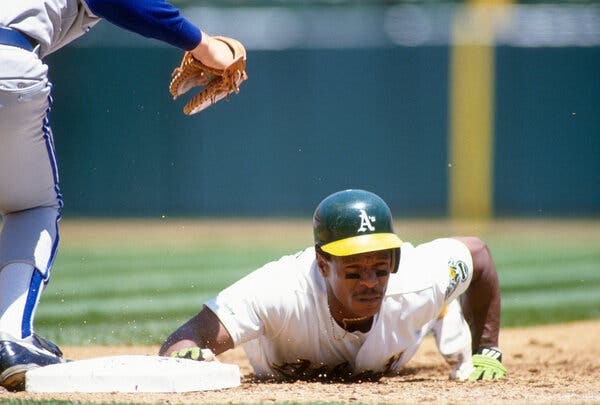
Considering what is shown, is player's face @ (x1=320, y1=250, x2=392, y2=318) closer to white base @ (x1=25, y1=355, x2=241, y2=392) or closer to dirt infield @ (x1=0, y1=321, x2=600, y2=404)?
dirt infield @ (x1=0, y1=321, x2=600, y2=404)

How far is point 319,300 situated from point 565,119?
35.0 ft

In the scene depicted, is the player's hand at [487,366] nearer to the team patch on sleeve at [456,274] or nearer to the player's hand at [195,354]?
the team patch on sleeve at [456,274]

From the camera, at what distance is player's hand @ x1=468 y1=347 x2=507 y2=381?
13.8 feet

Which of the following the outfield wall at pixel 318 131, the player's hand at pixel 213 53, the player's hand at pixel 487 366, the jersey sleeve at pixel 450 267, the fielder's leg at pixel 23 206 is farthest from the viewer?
the outfield wall at pixel 318 131

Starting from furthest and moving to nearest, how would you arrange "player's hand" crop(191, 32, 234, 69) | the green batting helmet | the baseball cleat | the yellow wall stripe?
the yellow wall stripe
the green batting helmet
"player's hand" crop(191, 32, 234, 69)
the baseball cleat

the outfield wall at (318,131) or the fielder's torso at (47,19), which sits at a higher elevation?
the fielder's torso at (47,19)

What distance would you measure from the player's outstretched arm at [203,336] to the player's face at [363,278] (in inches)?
16.9

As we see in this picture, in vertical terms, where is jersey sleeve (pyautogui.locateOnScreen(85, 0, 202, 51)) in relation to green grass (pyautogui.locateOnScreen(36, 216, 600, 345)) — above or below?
above

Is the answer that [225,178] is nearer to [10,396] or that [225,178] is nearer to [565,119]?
[565,119]

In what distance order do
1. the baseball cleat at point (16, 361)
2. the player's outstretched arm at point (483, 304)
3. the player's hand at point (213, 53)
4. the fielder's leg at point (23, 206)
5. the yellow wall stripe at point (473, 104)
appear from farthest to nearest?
the yellow wall stripe at point (473, 104) < the player's outstretched arm at point (483, 304) < the player's hand at point (213, 53) < the baseball cleat at point (16, 361) < the fielder's leg at point (23, 206)

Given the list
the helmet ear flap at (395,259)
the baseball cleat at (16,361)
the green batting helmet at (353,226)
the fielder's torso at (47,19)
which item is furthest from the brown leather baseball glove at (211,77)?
the baseball cleat at (16,361)

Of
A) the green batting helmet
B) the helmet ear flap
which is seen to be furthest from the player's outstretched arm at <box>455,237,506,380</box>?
the green batting helmet

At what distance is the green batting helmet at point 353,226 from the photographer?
3664 mm

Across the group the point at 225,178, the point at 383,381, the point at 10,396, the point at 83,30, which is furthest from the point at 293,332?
the point at 225,178
